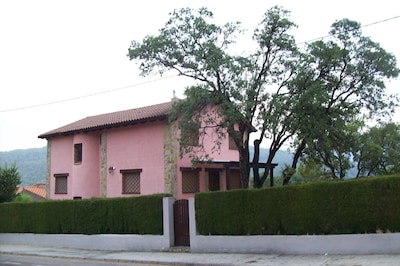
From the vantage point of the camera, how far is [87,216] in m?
19.3

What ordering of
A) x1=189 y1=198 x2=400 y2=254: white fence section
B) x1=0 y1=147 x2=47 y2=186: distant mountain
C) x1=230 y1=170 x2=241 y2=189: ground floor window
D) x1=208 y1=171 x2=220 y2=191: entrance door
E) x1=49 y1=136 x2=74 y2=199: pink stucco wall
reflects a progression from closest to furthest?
1. x1=189 y1=198 x2=400 y2=254: white fence section
2. x1=208 y1=171 x2=220 y2=191: entrance door
3. x1=230 y1=170 x2=241 y2=189: ground floor window
4. x1=49 y1=136 x2=74 y2=199: pink stucco wall
5. x1=0 y1=147 x2=47 y2=186: distant mountain

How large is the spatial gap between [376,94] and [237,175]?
934 centimetres

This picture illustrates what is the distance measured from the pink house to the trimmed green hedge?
4066 millimetres

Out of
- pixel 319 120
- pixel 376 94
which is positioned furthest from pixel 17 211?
pixel 376 94

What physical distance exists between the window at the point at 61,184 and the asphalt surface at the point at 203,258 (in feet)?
27.2

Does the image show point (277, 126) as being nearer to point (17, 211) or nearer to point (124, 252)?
point (124, 252)

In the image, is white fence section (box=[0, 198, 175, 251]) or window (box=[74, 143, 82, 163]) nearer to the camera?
white fence section (box=[0, 198, 175, 251])

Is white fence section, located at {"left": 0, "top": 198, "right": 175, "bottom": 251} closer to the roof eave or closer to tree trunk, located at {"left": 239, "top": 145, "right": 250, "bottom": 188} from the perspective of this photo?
tree trunk, located at {"left": 239, "top": 145, "right": 250, "bottom": 188}

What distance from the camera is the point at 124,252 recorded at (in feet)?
56.0

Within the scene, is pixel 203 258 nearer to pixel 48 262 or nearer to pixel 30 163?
pixel 48 262

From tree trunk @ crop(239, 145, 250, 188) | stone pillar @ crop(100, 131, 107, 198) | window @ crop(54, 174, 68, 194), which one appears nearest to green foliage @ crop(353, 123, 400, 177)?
tree trunk @ crop(239, 145, 250, 188)

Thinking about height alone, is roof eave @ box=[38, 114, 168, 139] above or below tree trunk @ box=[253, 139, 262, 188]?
above

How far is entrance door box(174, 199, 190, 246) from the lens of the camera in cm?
1650

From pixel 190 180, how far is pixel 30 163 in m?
99.8
